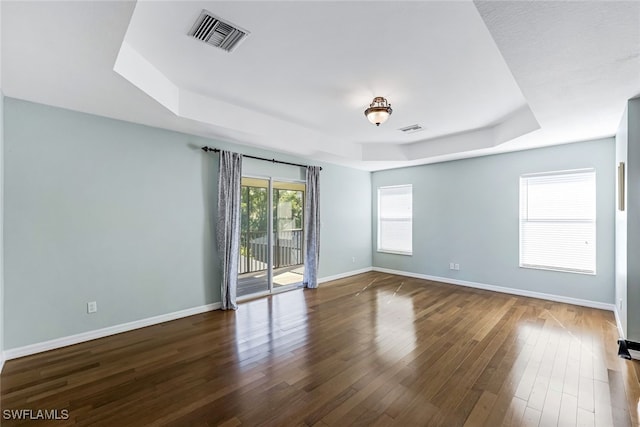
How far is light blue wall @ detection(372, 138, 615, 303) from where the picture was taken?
4.10 meters

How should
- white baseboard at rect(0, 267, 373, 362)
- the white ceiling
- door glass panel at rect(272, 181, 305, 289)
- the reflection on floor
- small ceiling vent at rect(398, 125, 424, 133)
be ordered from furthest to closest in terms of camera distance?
door glass panel at rect(272, 181, 305, 289)
the reflection on floor
small ceiling vent at rect(398, 125, 424, 133)
white baseboard at rect(0, 267, 373, 362)
the white ceiling

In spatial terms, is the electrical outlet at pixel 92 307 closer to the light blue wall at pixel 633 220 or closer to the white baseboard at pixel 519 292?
the white baseboard at pixel 519 292

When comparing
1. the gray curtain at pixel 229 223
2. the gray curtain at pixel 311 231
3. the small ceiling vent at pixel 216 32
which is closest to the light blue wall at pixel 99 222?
the gray curtain at pixel 229 223

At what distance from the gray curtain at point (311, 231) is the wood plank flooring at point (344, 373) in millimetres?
1525

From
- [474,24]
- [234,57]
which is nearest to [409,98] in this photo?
[474,24]

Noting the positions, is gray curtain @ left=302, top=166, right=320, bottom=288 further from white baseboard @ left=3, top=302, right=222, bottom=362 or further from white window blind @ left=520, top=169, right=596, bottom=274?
white window blind @ left=520, top=169, right=596, bottom=274

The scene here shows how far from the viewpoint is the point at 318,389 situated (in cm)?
223

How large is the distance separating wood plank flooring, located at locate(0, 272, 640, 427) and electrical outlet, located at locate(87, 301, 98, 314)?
0.36 m

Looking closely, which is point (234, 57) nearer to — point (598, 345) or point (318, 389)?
point (318, 389)

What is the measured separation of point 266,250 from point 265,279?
553 mm

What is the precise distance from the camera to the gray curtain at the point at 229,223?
4160 millimetres

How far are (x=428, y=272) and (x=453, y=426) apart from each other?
178 inches

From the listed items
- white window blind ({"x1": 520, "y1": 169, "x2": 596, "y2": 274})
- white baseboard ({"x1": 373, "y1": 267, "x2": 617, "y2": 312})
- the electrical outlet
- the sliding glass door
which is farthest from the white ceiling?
white baseboard ({"x1": 373, "y1": 267, "x2": 617, "y2": 312})

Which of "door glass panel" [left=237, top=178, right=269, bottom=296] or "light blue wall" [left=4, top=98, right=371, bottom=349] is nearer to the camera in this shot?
"light blue wall" [left=4, top=98, right=371, bottom=349]
